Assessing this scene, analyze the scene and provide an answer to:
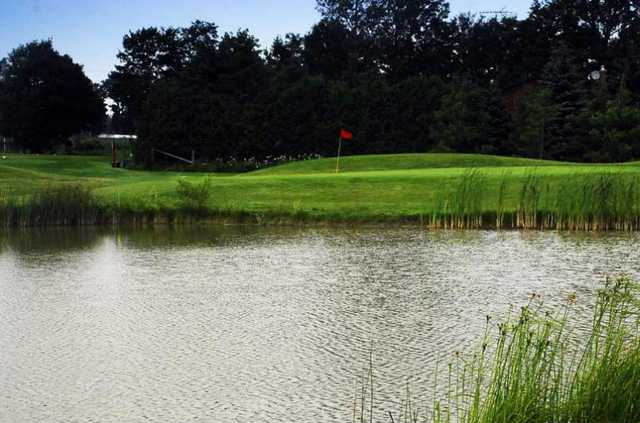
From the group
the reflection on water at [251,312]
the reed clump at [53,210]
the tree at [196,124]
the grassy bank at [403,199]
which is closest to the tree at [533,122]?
the tree at [196,124]

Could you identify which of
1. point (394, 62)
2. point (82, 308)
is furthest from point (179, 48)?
point (82, 308)

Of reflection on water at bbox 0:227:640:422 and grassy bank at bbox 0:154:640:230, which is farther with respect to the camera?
grassy bank at bbox 0:154:640:230

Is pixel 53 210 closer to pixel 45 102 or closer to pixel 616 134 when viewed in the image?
pixel 616 134

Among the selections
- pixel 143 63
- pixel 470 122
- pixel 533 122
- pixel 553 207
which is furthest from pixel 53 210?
pixel 143 63

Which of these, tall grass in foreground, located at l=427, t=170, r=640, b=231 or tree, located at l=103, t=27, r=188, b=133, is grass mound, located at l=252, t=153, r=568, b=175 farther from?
tree, located at l=103, t=27, r=188, b=133

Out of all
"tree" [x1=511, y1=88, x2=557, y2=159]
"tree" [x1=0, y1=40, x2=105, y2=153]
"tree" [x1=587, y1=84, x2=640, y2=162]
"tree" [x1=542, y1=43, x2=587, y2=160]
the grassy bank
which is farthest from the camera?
"tree" [x1=0, y1=40, x2=105, y2=153]

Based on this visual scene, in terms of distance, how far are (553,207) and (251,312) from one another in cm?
1099

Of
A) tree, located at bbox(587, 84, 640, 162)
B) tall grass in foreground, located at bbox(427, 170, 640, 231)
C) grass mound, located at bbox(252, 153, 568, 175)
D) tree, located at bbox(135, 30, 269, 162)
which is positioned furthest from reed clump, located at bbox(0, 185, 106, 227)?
tree, located at bbox(587, 84, 640, 162)

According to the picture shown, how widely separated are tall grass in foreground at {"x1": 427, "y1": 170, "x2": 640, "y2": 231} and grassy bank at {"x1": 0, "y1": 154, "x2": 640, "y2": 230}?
2 cm

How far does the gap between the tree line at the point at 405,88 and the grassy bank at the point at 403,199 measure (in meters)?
14.9

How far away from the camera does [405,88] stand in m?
44.0

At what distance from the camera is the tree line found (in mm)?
40531

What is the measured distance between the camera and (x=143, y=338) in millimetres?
8883

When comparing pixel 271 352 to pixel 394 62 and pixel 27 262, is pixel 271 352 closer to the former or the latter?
pixel 27 262
